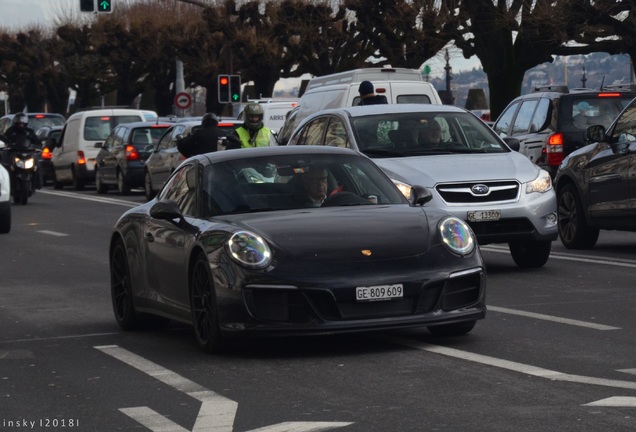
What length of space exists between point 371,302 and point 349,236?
45 cm

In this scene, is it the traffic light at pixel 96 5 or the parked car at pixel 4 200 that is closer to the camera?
the parked car at pixel 4 200

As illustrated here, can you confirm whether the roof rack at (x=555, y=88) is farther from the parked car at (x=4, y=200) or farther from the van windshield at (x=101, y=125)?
the van windshield at (x=101, y=125)

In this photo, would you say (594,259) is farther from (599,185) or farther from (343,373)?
(343,373)

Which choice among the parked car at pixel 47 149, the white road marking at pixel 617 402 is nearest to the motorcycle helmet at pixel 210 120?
the white road marking at pixel 617 402

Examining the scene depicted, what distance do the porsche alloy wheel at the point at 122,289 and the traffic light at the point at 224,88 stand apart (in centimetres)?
3512

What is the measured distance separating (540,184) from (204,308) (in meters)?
5.96

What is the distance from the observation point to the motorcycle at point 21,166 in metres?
30.8

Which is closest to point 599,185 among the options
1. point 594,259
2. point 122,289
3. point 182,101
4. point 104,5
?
point 594,259

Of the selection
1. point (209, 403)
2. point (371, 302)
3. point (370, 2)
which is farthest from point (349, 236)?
point (370, 2)

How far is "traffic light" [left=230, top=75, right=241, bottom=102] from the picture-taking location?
4675 cm

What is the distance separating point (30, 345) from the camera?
408 inches

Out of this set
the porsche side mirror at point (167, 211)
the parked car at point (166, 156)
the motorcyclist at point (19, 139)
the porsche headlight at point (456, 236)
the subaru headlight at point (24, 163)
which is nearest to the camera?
the porsche headlight at point (456, 236)

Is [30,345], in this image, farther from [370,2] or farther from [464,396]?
[370,2]

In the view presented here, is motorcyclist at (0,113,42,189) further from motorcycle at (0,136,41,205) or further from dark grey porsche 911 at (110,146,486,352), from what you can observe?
dark grey porsche 911 at (110,146,486,352)
